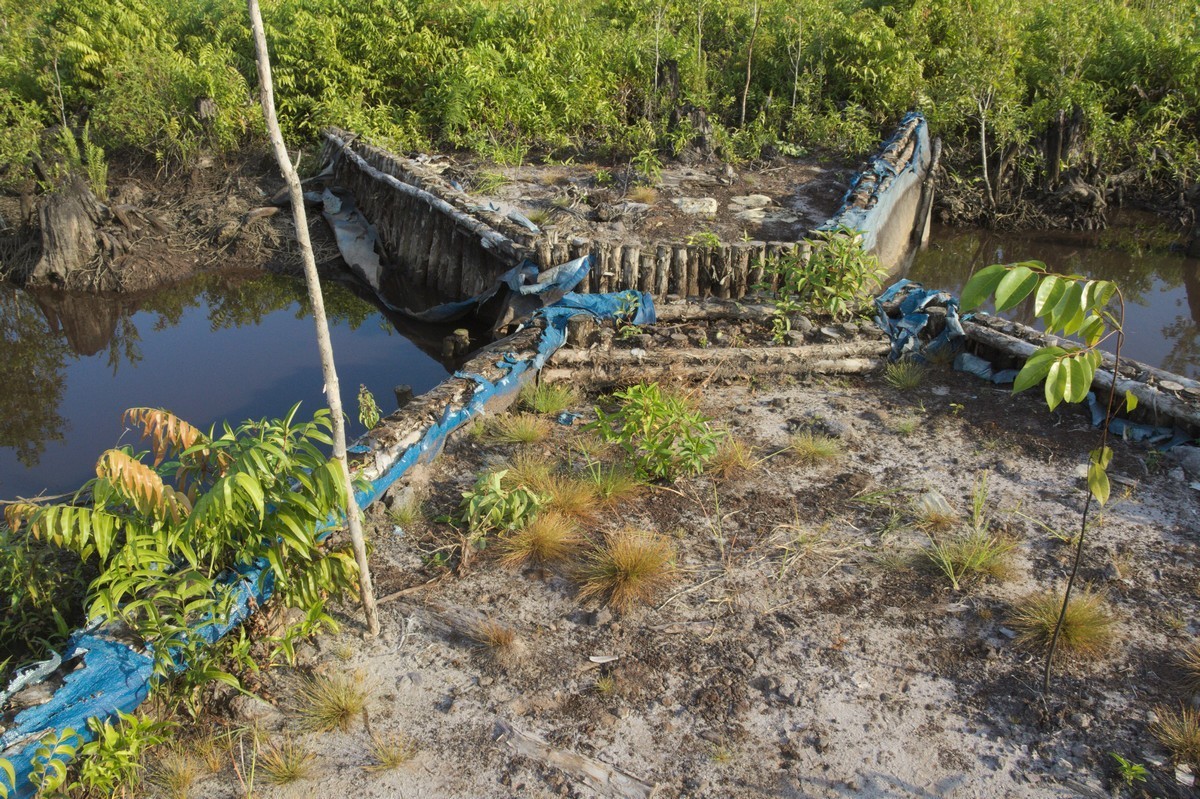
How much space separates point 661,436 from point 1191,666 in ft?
8.67

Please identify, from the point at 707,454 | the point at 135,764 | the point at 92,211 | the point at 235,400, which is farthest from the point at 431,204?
the point at 135,764

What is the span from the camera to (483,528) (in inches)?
181

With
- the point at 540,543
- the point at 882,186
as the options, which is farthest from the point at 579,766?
the point at 882,186

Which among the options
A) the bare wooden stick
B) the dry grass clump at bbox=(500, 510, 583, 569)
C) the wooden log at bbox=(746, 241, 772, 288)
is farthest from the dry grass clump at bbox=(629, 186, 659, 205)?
the bare wooden stick

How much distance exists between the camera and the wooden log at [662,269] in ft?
22.8

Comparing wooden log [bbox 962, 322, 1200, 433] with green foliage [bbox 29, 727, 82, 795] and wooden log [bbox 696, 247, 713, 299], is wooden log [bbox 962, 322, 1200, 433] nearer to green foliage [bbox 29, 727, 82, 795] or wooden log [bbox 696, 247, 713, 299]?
wooden log [bbox 696, 247, 713, 299]

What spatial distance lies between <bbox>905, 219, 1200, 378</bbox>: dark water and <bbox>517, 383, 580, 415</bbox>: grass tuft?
4.98 metres

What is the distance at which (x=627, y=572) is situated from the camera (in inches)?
166

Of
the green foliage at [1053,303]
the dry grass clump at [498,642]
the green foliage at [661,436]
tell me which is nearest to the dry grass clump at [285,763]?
the dry grass clump at [498,642]

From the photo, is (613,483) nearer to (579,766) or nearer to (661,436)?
(661,436)

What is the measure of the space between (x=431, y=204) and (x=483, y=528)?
5489 mm

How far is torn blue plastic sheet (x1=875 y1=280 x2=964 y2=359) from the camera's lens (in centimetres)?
646

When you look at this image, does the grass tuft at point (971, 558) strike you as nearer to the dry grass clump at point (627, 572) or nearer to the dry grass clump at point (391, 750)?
the dry grass clump at point (627, 572)

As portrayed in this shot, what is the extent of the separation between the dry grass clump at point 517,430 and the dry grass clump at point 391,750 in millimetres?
2282
